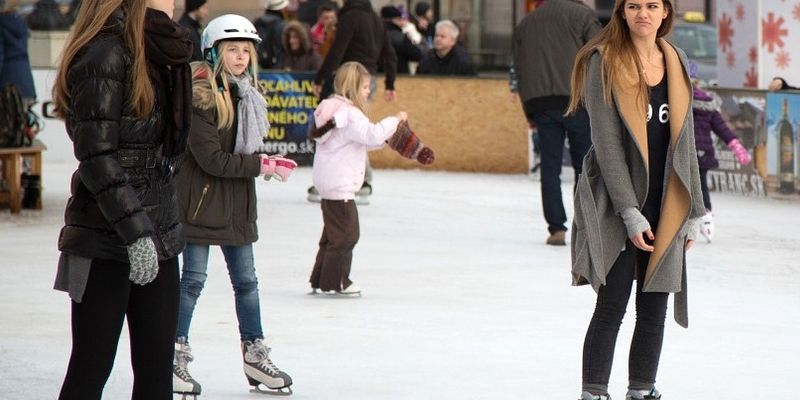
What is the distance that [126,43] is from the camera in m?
4.39

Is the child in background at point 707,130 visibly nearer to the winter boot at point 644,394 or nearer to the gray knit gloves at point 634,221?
the winter boot at point 644,394

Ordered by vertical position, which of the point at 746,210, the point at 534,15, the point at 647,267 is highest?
the point at 534,15

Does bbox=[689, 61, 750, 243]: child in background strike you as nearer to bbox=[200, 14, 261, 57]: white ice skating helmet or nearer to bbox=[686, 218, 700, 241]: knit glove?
bbox=[200, 14, 261, 57]: white ice skating helmet

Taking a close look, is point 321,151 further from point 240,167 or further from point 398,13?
point 398,13

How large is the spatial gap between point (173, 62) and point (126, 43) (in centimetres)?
15

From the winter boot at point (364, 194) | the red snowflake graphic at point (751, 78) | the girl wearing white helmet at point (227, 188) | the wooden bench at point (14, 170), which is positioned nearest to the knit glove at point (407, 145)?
the girl wearing white helmet at point (227, 188)

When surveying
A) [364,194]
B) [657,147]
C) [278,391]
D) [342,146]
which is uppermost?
[657,147]

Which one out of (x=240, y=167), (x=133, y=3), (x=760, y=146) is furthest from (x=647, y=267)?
(x=760, y=146)

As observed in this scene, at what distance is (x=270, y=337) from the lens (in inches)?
294

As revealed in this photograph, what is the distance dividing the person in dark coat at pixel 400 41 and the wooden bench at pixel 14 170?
6117mm

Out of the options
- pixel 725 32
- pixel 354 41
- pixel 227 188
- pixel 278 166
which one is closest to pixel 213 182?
pixel 227 188

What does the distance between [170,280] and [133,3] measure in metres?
0.73

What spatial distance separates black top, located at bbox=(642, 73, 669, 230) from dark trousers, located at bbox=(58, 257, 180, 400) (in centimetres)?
158

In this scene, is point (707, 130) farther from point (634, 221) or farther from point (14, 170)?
point (634, 221)
